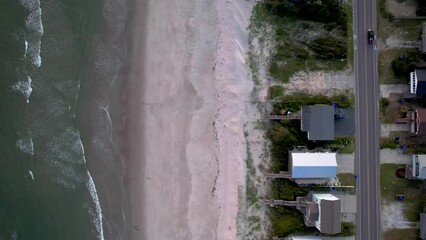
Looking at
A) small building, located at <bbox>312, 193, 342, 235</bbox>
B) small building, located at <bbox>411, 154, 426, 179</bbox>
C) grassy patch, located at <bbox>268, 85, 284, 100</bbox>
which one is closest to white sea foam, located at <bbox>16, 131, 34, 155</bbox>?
grassy patch, located at <bbox>268, 85, 284, 100</bbox>

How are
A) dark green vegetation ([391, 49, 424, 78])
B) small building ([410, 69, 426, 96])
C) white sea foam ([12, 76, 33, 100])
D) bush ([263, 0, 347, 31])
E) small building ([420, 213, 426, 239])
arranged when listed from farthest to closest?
white sea foam ([12, 76, 33, 100]) < dark green vegetation ([391, 49, 424, 78]) < small building ([420, 213, 426, 239]) < bush ([263, 0, 347, 31]) < small building ([410, 69, 426, 96])

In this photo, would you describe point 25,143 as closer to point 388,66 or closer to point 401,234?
point 388,66

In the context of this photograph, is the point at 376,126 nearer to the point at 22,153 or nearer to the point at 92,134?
the point at 92,134

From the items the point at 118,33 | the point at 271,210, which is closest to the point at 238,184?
the point at 271,210

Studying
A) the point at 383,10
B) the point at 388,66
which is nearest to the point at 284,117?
the point at 388,66

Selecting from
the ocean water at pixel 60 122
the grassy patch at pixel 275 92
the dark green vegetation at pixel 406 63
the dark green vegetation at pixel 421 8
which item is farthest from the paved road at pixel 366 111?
the ocean water at pixel 60 122

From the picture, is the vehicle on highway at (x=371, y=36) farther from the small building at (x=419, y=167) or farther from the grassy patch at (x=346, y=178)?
the grassy patch at (x=346, y=178)

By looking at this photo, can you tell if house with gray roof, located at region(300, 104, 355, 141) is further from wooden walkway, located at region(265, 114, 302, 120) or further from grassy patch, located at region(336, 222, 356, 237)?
grassy patch, located at region(336, 222, 356, 237)
